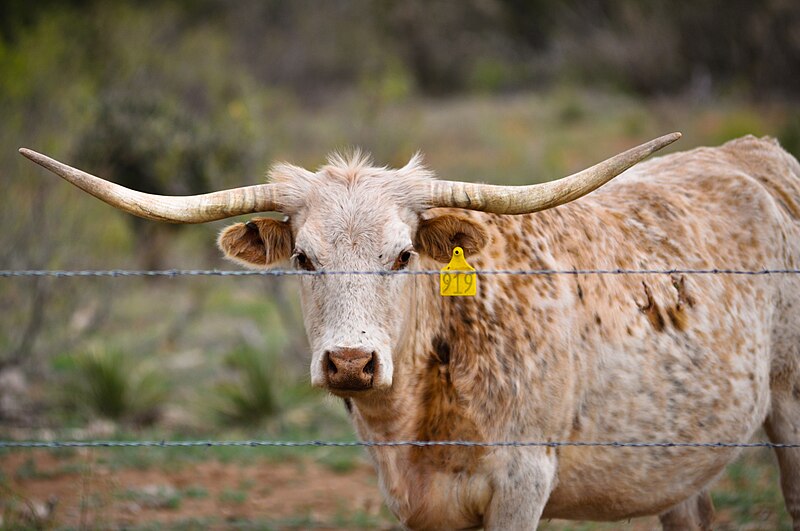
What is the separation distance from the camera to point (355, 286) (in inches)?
148

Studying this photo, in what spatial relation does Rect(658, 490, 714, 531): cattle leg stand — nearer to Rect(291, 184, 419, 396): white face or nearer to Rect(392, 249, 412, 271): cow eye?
Rect(291, 184, 419, 396): white face

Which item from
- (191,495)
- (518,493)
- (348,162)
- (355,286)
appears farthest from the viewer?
(191,495)

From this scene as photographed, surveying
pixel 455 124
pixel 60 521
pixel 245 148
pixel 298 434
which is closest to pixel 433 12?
pixel 455 124

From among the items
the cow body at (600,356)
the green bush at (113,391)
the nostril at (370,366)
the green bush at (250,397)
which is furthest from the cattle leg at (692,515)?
the green bush at (113,391)

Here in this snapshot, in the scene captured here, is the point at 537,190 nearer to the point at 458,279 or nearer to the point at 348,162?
the point at 458,279

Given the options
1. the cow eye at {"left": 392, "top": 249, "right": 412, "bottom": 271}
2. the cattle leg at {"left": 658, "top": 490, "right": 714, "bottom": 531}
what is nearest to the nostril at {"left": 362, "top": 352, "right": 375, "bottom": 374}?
the cow eye at {"left": 392, "top": 249, "right": 412, "bottom": 271}

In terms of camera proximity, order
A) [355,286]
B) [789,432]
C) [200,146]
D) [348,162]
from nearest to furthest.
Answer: [355,286] < [348,162] < [789,432] < [200,146]

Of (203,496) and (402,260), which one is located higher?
(402,260)

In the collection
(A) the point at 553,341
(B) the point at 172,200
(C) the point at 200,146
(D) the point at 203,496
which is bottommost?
(D) the point at 203,496

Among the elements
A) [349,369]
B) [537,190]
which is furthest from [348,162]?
[349,369]

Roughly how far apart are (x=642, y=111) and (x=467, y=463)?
19.8m

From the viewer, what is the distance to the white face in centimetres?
357

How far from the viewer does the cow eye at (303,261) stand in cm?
396

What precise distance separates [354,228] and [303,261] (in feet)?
0.92
